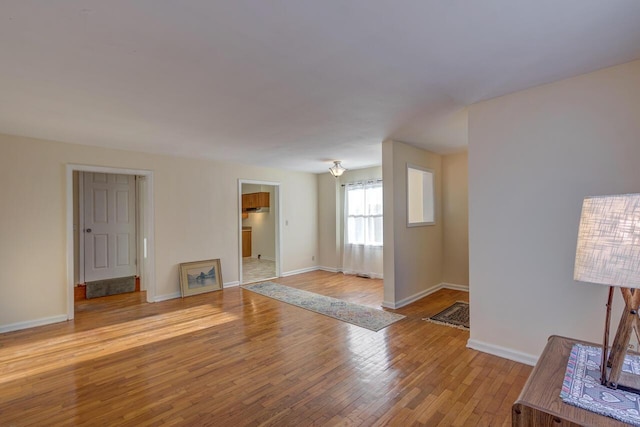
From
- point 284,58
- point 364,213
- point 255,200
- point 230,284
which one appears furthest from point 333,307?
point 255,200

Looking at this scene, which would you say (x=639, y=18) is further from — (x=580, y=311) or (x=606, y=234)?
(x=580, y=311)

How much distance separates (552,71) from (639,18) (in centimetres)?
61

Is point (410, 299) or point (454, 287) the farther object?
point (454, 287)

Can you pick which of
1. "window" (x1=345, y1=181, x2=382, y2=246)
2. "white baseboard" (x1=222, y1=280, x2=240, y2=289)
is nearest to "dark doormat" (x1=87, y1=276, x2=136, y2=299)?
"white baseboard" (x1=222, y1=280, x2=240, y2=289)

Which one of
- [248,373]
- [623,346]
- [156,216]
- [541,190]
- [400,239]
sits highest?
[541,190]

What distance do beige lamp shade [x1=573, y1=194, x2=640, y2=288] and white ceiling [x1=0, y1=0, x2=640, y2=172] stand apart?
1.06m

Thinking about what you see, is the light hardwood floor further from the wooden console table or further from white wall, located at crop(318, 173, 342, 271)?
white wall, located at crop(318, 173, 342, 271)

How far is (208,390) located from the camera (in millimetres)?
2260

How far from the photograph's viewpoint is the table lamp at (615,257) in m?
1.01

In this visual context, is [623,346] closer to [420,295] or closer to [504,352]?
[504,352]

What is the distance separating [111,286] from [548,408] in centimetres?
609

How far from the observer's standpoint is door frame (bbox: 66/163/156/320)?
391 centimetres

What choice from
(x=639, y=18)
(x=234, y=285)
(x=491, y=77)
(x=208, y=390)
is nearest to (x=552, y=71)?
(x=491, y=77)

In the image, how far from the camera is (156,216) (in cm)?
470
